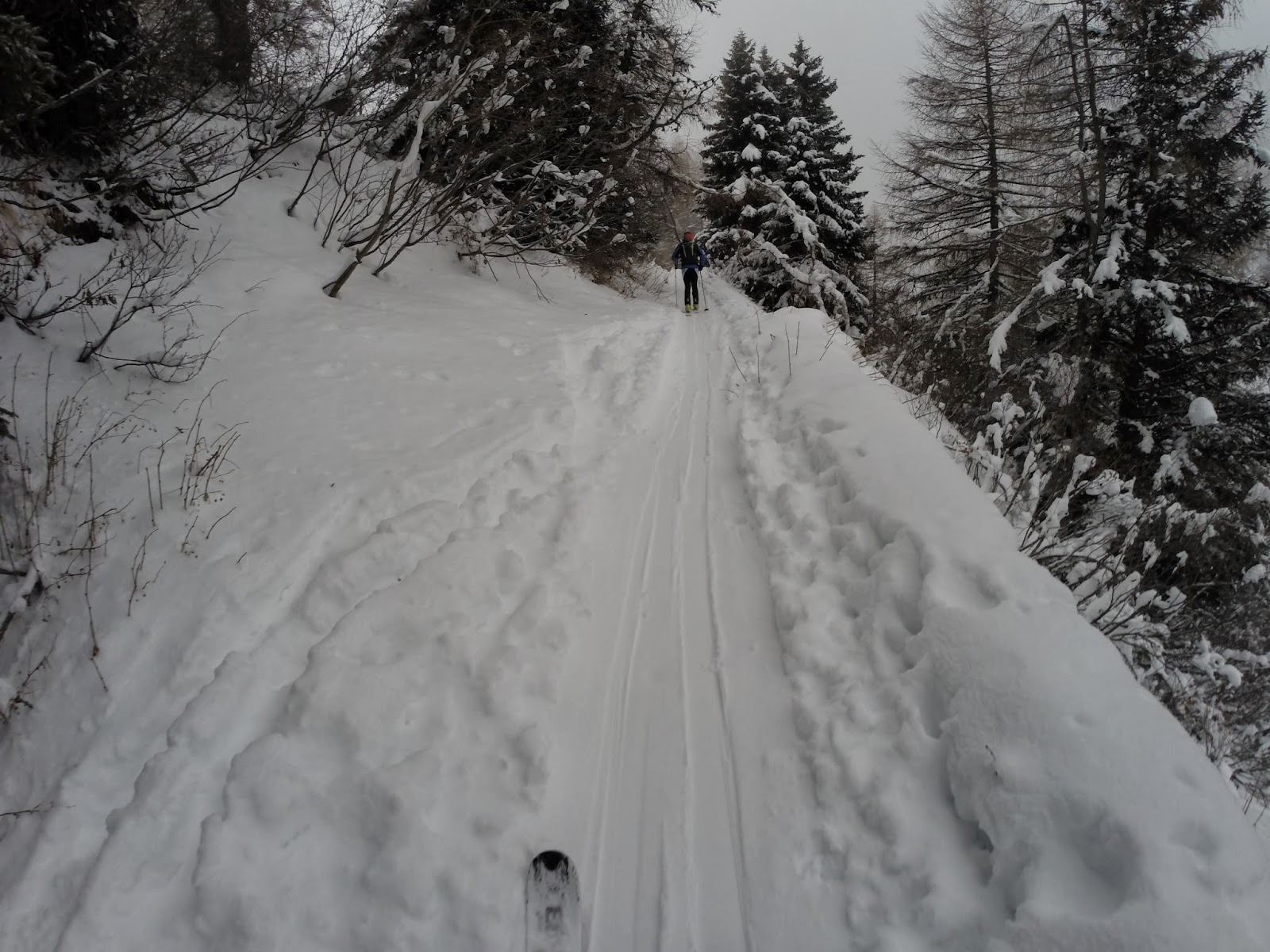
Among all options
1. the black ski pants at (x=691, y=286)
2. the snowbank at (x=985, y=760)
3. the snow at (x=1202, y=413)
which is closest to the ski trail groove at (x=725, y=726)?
the snowbank at (x=985, y=760)

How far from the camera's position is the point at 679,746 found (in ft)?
8.81

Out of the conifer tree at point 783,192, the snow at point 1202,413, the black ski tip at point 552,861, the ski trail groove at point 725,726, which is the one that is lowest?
the black ski tip at point 552,861

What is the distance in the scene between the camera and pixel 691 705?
2.88 m

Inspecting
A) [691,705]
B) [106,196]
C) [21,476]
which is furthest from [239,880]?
[106,196]

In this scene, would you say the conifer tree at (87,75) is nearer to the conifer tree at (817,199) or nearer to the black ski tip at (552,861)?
the black ski tip at (552,861)

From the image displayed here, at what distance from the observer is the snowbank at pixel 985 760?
1.76 metres

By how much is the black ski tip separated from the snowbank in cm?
101

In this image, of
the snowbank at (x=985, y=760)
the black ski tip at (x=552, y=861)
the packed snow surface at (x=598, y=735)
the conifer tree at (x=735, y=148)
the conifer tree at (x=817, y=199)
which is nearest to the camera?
the snowbank at (x=985, y=760)

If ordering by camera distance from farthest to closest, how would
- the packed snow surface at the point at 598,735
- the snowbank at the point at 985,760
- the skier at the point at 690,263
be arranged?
the skier at the point at 690,263 < the packed snow surface at the point at 598,735 < the snowbank at the point at 985,760

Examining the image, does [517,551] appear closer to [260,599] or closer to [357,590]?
[357,590]

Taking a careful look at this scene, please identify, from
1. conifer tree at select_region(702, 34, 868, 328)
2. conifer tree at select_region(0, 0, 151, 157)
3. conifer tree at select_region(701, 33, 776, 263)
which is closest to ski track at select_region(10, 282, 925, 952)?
conifer tree at select_region(0, 0, 151, 157)

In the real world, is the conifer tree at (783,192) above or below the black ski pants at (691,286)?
above

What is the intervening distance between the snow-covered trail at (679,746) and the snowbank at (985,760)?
20 cm

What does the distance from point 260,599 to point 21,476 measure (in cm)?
189
